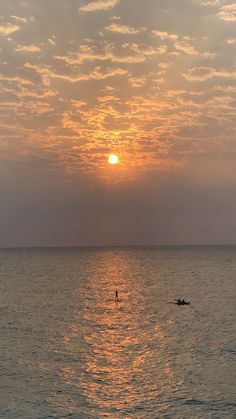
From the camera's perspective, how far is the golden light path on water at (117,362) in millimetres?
35500

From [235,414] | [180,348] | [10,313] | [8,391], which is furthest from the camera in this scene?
[10,313]

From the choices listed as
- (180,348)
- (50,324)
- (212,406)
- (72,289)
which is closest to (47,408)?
(212,406)

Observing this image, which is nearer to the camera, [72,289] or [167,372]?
[167,372]

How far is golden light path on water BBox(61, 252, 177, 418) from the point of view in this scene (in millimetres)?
35500

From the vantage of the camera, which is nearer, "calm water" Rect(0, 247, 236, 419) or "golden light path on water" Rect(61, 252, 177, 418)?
"calm water" Rect(0, 247, 236, 419)

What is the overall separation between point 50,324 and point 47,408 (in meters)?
37.9

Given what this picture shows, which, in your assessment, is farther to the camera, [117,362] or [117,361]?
[117,361]

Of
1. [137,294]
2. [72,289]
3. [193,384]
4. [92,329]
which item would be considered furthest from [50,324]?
[72,289]

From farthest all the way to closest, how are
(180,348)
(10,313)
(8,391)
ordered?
1. (10,313)
2. (180,348)
3. (8,391)

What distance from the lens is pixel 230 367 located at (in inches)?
1768

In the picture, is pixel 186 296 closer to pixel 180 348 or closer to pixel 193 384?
pixel 180 348

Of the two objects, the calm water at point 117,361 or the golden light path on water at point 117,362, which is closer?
the calm water at point 117,361

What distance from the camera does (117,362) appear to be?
154ft

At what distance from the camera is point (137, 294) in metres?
118
